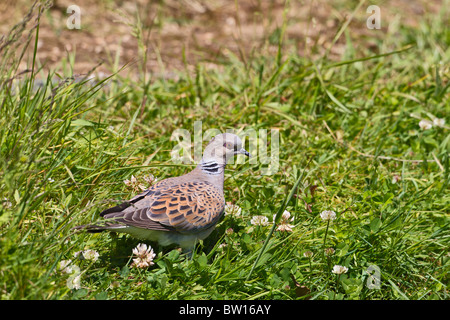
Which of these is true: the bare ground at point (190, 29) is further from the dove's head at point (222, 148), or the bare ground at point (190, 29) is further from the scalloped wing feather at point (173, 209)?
the scalloped wing feather at point (173, 209)

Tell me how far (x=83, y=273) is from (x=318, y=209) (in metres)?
1.81

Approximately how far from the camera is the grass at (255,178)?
3.12 meters

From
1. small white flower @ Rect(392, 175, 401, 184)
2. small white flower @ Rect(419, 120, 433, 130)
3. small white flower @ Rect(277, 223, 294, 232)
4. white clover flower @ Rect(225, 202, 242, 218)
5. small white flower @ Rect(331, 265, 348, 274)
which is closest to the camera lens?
small white flower @ Rect(331, 265, 348, 274)

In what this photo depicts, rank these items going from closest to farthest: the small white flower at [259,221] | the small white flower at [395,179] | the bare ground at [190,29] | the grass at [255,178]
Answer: the grass at [255,178] < the small white flower at [259,221] < the small white flower at [395,179] < the bare ground at [190,29]

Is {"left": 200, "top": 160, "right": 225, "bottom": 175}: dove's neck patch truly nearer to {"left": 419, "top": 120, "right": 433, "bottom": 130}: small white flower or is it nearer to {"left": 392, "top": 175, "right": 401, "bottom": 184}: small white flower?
{"left": 392, "top": 175, "right": 401, "bottom": 184}: small white flower

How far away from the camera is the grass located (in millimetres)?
3125

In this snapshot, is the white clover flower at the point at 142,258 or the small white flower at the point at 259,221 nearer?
the white clover flower at the point at 142,258

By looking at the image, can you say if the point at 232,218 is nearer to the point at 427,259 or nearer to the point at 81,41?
the point at 427,259

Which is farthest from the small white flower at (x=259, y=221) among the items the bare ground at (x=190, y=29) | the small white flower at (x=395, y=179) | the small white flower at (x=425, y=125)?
the bare ground at (x=190, y=29)

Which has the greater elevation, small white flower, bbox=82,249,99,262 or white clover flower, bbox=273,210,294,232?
small white flower, bbox=82,249,99,262

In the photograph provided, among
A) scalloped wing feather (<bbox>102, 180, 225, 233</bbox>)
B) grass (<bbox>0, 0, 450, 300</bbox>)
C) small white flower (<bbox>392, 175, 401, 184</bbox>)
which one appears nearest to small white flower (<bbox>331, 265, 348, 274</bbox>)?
grass (<bbox>0, 0, 450, 300</bbox>)

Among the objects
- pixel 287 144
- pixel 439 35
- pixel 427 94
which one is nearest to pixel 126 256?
pixel 287 144

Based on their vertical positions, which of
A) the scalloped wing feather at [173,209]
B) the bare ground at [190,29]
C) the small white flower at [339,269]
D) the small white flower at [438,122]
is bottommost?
the small white flower at [339,269]

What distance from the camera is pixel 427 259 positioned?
12.1ft
